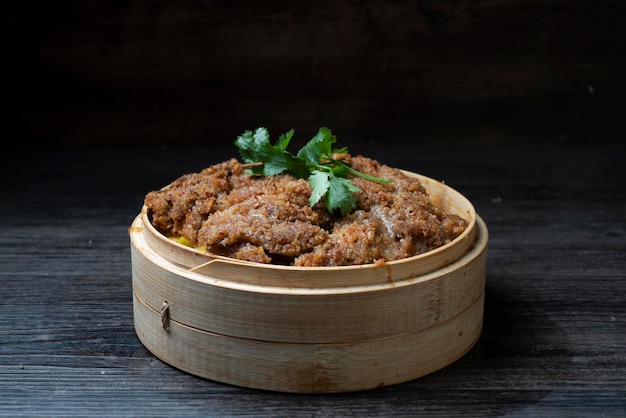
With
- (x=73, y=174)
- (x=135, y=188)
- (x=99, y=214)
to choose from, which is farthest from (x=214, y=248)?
(x=73, y=174)

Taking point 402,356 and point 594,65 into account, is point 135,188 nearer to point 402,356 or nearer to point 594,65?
point 402,356

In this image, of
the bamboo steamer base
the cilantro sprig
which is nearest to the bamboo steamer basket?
the bamboo steamer base

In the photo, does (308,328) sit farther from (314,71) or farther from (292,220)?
(314,71)

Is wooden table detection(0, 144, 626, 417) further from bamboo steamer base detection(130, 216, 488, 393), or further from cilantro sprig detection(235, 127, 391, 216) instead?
cilantro sprig detection(235, 127, 391, 216)

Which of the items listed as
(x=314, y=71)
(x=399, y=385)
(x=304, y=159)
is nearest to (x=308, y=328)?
(x=399, y=385)

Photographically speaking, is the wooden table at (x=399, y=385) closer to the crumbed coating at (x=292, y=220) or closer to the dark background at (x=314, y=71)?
the dark background at (x=314, y=71)
